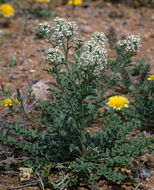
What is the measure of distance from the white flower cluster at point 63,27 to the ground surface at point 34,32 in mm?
1863

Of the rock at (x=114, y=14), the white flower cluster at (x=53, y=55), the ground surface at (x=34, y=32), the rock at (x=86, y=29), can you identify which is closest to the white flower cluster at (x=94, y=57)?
the white flower cluster at (x=53, y=55)

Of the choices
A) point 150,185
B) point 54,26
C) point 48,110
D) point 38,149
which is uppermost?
point 54,26

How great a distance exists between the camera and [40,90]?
12.7 ft

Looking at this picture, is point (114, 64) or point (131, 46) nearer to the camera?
point (131, 46)

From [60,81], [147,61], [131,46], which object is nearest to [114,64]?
[131,46]

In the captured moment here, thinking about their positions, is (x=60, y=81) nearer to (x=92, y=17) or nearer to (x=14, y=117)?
(x=14, y=117)

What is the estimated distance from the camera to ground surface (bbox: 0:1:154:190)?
4367mm

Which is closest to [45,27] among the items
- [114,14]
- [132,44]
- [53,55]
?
[53,55]

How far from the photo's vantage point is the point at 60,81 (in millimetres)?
2010

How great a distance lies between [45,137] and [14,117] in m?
0.72

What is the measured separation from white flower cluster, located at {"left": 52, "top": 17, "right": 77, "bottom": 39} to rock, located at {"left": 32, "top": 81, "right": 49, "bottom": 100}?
1.76m

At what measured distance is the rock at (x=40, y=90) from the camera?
3779 mm

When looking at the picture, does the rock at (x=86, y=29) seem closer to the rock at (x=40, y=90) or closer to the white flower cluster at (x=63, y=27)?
the rock at (x=40, y=90)

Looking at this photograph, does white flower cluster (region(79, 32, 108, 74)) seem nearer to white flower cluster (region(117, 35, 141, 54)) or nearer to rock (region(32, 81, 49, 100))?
white flower cluster (region(117, 35, 141, 54))
